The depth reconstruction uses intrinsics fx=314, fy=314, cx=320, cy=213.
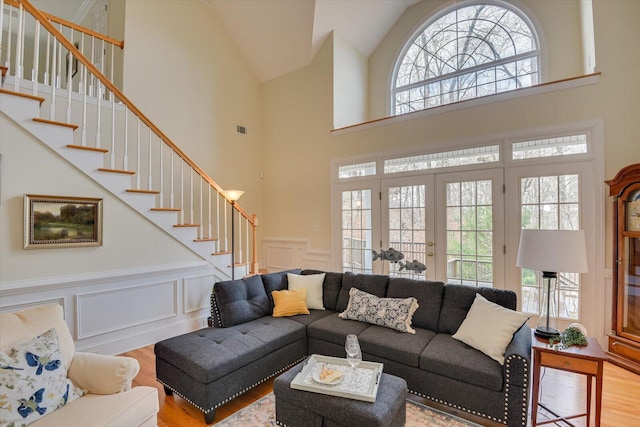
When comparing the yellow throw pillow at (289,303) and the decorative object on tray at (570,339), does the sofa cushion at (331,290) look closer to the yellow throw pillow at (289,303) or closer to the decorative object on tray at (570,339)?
the yellow throw pillow at (289,303)

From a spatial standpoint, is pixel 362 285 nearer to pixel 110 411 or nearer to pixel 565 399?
pixel 565 399

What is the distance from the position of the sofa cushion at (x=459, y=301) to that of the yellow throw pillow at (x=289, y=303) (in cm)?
139

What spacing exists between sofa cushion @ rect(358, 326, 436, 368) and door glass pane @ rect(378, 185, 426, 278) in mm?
1878

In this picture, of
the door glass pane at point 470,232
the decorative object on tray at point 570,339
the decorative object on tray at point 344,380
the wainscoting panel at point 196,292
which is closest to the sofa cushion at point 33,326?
the decorative object on tray at point 344,380

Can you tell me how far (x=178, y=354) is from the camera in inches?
95.3

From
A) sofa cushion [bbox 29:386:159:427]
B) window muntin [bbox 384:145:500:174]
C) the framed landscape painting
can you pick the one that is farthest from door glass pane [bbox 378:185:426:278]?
the framed landscape painting

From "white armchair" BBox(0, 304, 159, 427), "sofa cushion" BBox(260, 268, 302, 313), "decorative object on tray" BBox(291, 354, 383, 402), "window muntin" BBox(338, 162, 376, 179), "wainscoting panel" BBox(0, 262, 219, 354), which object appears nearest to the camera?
"white armchair" BBox(0, 304, 159, 427)

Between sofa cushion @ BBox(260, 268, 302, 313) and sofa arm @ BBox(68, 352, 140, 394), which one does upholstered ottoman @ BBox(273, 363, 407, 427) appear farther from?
sofa cushion @ BBox(260, 268, 302, 313)

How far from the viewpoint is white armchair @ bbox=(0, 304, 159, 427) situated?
5.38 ft

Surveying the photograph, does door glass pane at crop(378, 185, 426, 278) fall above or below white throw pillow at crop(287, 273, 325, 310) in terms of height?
above

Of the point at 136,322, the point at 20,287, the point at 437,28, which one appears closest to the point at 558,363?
the point at 136,322

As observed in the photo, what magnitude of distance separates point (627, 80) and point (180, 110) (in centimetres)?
→ 597

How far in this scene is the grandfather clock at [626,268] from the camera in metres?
3.04

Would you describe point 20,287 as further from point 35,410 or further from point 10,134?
point 35,410
